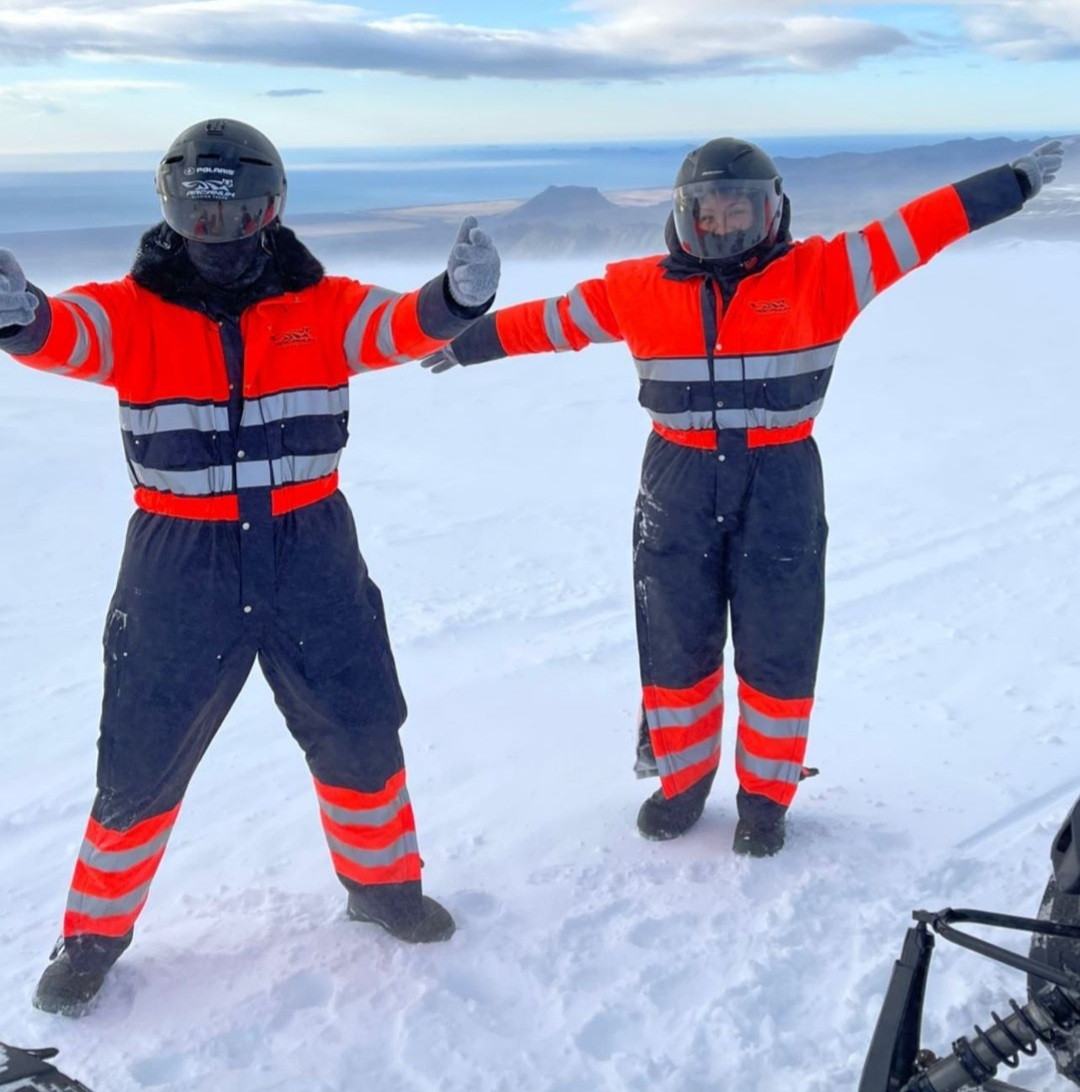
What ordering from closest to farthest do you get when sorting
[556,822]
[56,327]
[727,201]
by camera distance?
[56,327] → [727,201] → [556,822]

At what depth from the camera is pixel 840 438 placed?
9195mm

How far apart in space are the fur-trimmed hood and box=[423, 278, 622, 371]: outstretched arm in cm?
81

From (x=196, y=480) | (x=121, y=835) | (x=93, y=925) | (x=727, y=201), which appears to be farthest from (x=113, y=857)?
(x=727, y=201)

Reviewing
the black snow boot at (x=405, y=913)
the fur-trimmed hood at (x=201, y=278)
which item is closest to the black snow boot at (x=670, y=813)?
the black snow boot at (x=405, y=913)

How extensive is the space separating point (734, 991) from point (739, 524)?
119 cm

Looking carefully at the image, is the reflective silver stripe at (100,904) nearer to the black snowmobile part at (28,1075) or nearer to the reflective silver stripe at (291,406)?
the black snowmobile part at (28,1075)

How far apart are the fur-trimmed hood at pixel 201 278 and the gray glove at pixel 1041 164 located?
1.91 metres

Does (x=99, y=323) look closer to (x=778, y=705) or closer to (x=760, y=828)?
(x=778, y=705)

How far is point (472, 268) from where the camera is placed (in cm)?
266

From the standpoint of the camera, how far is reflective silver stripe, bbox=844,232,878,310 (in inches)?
128

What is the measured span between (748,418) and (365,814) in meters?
1.42

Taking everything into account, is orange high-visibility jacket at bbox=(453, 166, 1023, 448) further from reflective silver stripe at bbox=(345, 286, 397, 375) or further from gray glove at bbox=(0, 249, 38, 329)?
gray glove at bbox=(0, 249, 38, 329)

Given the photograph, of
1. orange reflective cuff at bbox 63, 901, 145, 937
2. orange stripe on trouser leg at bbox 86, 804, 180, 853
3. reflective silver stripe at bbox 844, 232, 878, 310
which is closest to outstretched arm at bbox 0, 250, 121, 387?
orange stripe on trouser leg at bbox 86, 804, 180, 853

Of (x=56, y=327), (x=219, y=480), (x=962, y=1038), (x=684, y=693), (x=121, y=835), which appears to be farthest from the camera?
(x=684, y=693)
